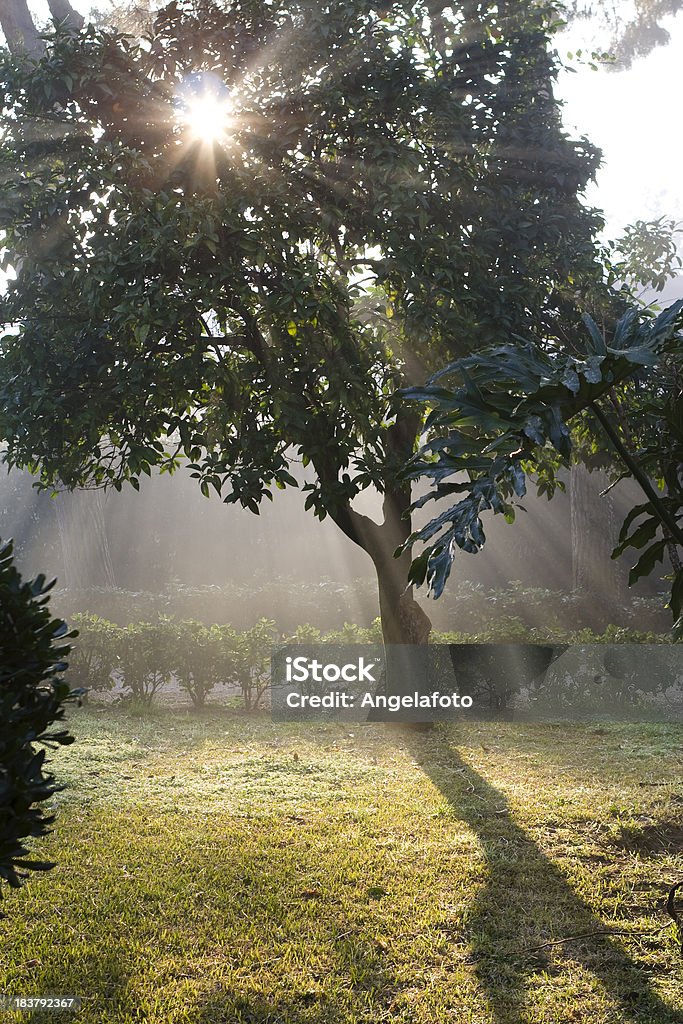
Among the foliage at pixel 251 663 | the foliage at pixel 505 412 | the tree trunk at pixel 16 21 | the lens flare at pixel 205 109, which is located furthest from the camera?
the tree trunk at pixel 16 21

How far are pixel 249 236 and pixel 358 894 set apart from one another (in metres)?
4.30

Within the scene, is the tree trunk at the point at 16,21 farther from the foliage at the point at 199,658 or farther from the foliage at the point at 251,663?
the foliage at the point at 251,663

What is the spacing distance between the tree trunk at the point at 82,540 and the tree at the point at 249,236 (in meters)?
7.46

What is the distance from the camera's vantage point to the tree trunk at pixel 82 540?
14406 mm

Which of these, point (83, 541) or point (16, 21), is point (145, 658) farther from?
point (16, 21)

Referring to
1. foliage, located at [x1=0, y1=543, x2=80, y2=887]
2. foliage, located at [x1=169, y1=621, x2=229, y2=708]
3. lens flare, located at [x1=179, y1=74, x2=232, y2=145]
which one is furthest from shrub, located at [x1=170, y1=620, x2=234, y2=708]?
foliage, located at [x1=0, y1=543, x2=80, y2=887]

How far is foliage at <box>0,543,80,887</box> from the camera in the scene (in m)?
1.95

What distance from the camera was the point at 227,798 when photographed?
578 centimetres

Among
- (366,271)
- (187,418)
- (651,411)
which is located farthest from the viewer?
(366,271)

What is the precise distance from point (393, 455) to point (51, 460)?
2.79 metres

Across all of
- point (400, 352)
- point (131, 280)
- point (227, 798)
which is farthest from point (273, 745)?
point (131, 280)

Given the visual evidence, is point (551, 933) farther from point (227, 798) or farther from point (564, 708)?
point (564, 708)

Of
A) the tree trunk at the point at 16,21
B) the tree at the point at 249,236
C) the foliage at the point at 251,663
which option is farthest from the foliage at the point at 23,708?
the tree trunk at the point at 16,21

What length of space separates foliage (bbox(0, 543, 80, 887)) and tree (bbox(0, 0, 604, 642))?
343 cm
